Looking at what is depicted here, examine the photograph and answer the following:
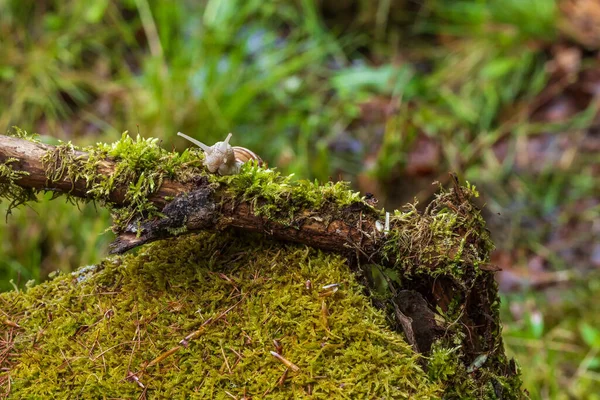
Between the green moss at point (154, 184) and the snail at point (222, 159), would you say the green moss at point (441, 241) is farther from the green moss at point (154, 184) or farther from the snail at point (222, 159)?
the snail at point (222, 159)

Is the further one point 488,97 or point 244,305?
point 488,97

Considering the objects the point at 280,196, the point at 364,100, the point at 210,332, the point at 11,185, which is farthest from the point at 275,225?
the point at 364,100

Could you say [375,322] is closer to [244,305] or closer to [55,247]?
[244,305]

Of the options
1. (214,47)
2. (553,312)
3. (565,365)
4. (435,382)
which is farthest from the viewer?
(214,47)

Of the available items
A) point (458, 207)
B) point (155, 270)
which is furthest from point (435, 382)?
point (155, 270)

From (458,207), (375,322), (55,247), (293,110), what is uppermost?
(458,207)

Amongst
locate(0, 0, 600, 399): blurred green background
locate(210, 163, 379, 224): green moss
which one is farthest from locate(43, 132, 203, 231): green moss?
locate(0, 0, 600, 399): blurred green background

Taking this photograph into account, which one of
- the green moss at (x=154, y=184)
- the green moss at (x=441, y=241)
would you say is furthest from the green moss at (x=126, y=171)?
the green moss at (x=441, y=241)
